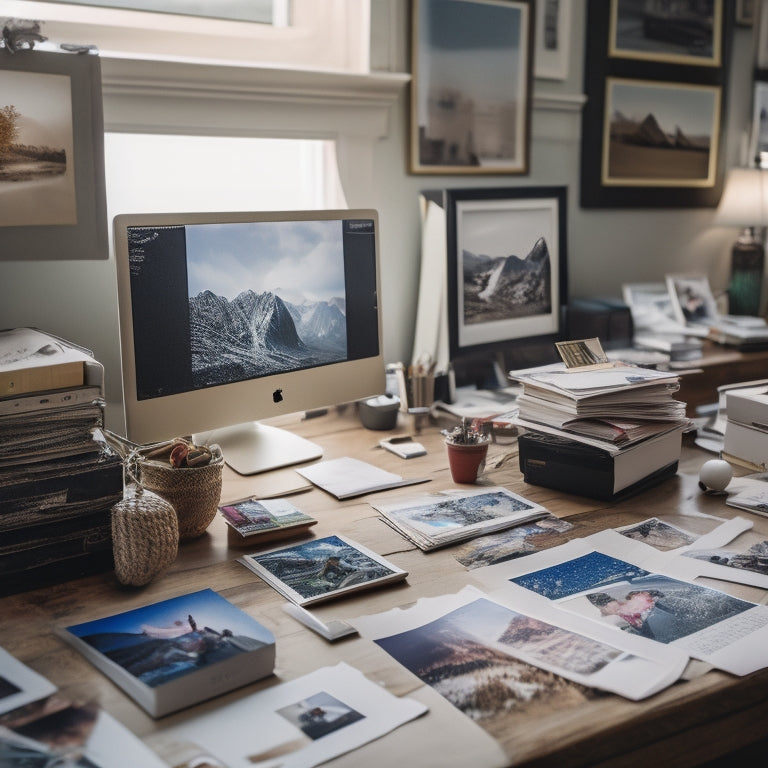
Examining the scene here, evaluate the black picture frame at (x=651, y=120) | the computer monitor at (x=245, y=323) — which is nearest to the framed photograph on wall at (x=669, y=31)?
the black picture frame at (x=651, y=120)

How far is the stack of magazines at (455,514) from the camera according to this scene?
4.53 ft

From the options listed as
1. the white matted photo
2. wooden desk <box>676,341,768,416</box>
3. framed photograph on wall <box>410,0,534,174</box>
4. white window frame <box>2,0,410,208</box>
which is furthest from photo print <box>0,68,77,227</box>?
the white matted photo

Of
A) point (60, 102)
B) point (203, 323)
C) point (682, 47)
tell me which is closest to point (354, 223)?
point (203, 323)

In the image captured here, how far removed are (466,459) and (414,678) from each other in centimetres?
65

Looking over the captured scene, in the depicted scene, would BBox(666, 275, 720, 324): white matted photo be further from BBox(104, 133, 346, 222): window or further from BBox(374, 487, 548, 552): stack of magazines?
BBox(374, 487, 548, 552): stack of magazines

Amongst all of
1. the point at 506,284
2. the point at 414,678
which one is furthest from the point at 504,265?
the point at 414,678

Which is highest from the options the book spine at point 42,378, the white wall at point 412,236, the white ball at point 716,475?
the white wall at point 412,236

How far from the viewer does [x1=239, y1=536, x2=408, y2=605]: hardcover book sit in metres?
1.20

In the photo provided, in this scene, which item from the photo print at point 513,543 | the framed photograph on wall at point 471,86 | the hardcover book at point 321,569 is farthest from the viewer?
the framed photograph on wall at point 471,86

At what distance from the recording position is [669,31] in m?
2.57

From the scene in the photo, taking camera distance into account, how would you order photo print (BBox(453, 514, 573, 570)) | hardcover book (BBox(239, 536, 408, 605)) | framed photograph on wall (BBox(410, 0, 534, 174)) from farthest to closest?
framed photograph on wall (BBox(410, 0, 534, 174)) → photo print (BBox(453, 514, 573, 570)) → hardcover book (BBox(239, 536, 408, 605))

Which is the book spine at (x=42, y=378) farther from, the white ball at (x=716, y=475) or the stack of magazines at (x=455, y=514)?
the white ball at (x=716, y=475)

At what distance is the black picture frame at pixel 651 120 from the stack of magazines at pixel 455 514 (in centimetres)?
127

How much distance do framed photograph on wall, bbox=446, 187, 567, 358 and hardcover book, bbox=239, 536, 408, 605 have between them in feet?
3.01
